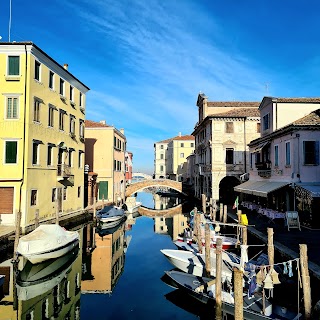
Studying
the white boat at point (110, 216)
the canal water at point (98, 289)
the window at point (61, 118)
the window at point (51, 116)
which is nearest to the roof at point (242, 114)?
the white boat at point (110, 216)

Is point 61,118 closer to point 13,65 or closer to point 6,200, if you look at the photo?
point 13,65

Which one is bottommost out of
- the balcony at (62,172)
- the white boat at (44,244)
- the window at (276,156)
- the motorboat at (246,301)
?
the motorboat at (246,301)

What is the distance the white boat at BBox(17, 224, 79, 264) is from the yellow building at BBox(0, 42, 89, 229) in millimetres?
2748

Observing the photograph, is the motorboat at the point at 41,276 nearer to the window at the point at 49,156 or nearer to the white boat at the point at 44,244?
the white boat at the point at 44,244

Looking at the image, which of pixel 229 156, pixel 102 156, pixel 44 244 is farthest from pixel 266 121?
pixel 102 156

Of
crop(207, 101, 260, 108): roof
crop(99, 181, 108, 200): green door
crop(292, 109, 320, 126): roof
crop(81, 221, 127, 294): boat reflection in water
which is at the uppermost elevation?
crop(207, 101, 260, 108): roof

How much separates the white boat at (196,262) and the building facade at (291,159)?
6.92 metres

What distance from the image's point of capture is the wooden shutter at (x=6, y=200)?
1922cm

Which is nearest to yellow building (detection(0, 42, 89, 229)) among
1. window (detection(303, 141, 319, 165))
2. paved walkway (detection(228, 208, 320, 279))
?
paved walkway (detection(228, 208, 320, 279))

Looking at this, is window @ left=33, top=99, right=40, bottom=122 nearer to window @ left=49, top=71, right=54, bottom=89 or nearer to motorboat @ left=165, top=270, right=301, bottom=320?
window @ left=49, top=71, right=54, bottom=89

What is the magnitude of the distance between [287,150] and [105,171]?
22.1 meters

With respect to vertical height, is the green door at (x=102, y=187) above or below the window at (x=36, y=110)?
below

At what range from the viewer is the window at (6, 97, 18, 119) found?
1981cm

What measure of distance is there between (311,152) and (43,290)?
52.9ft
